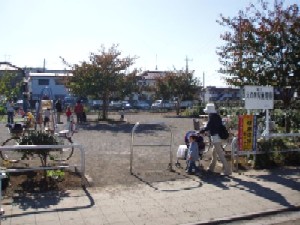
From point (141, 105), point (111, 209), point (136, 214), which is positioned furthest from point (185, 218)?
point (141, 105)

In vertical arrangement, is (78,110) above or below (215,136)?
above

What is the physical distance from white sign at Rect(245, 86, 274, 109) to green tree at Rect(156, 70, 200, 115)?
25.5 m

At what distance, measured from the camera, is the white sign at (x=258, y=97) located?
10.7 meters

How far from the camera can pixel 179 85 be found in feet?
120

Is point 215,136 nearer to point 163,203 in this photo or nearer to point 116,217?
point 163,203

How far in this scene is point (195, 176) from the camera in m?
9.16

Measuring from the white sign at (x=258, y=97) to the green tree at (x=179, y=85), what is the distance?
83.7 feet

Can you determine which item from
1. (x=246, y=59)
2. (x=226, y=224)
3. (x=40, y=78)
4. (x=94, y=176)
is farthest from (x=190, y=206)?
(x=40, y=78)

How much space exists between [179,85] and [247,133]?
87.9ft

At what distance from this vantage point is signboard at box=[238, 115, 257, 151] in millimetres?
9969

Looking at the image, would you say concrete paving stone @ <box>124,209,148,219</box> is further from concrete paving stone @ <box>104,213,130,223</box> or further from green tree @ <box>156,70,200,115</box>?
green tree @ <box>156,70,200,115</box>

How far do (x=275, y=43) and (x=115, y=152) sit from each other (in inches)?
237

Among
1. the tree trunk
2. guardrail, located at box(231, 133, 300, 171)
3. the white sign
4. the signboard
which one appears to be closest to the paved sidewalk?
guardrail, located at box(231, 133, 300, 171)

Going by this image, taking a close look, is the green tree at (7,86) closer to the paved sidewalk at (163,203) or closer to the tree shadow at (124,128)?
the paved sidewalk at (163,203)
